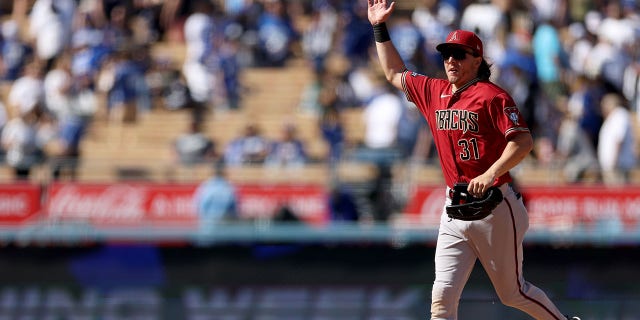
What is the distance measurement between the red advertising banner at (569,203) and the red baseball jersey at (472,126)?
7.39 meters

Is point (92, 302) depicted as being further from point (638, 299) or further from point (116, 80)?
point (116, 80)

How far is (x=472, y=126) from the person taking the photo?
719 cm

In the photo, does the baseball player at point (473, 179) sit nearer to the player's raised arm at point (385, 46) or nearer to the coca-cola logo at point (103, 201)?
the player's raised arm at point (385, 46)

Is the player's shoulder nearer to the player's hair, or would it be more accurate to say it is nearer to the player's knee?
the player's hair

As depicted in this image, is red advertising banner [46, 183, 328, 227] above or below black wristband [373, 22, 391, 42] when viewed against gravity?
below

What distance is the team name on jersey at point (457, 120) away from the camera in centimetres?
718

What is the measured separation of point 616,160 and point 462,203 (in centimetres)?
852

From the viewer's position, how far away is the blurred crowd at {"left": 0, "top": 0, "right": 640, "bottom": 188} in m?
15.9

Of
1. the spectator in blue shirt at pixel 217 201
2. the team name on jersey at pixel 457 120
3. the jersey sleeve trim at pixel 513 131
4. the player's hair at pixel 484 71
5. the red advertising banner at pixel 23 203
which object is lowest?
the red advertising banner at pixel 23 203

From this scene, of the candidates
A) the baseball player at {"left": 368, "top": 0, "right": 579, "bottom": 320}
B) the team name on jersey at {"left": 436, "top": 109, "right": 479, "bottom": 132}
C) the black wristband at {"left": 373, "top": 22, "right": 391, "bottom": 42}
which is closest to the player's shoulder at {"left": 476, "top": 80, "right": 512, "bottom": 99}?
the baseball player at {"left": 368, "top": 0, "right": 579, "bottom": 320}

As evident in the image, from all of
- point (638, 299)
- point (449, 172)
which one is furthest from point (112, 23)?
point (449, 172)

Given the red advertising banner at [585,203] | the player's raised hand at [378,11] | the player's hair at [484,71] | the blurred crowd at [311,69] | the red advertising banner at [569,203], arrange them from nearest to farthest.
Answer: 1. the player's hair at [484,71]
2. the player's raised hand at [378,11]
3. the red advertising banner at [569,203]
4. the red advertising banner at [585,203]
5. the blurred crowd at [311,69]

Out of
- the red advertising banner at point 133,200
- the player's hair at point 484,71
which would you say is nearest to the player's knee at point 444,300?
the player's hair at point 484,71

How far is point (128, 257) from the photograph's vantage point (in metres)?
10.1
